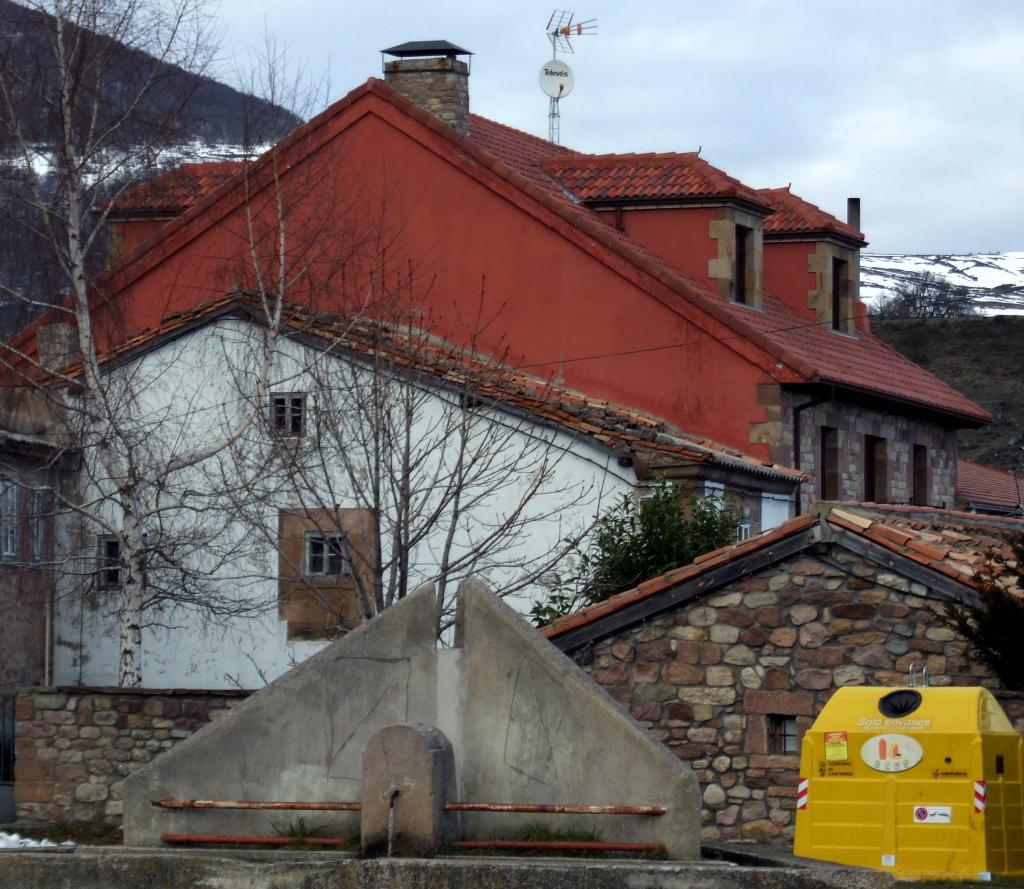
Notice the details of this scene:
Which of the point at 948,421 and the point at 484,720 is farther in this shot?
the point at 948,421

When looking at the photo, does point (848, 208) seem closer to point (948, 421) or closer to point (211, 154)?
point (948, 421)

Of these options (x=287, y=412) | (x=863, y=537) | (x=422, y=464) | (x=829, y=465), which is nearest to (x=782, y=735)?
(x=863, y=537)

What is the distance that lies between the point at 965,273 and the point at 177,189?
3372 inches

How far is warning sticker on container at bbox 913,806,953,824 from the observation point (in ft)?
42.8

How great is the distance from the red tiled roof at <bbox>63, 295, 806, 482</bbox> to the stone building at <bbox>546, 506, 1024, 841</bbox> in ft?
16.6

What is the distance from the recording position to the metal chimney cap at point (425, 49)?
2995 cm

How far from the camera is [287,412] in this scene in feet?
74.6

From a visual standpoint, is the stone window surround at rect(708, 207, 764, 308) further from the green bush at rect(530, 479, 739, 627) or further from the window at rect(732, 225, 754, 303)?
the green bush at rect(530, 479, 739, 627)

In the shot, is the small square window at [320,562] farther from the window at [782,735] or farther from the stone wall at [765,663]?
the window at [782,735]

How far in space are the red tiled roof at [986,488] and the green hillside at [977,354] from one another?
22551 mm

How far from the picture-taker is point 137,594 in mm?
20703

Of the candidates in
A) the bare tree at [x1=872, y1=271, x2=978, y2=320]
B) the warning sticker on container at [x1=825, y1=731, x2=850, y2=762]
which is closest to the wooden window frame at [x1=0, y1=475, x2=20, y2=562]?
the warning sticker on container at [x1=825, y1=731, x2=850, y2=762]

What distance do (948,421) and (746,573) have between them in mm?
19410

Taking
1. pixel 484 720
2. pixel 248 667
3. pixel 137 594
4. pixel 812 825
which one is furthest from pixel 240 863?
pixel 248 667
